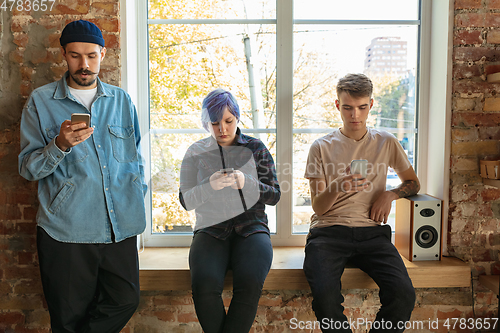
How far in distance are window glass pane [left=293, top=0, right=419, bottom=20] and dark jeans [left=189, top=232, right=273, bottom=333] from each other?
58.1 inches

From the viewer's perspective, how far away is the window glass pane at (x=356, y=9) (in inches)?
90.3

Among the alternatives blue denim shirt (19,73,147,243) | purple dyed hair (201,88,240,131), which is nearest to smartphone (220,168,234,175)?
purple dyed hair (201,88,240,131)

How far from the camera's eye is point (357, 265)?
6.28 ft

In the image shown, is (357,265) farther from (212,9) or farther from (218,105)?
(212,9)

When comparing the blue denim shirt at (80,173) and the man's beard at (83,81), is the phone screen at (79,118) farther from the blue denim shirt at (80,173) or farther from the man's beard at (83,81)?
the man's beard at (83,81)

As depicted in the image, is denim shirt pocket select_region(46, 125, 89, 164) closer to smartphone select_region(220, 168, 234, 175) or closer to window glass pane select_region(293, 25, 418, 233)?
smartphone select_region(220, 168, 234, 175)

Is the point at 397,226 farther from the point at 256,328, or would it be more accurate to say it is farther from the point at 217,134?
the point at 217,134

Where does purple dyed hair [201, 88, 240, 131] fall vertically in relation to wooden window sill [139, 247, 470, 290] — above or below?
above

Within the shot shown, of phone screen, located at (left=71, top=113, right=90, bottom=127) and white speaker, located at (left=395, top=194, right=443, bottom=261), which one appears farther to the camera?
white speaker, located at (left=395, top=194, right=443, bottom=261)

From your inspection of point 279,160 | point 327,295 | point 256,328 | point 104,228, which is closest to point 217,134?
point 279,160

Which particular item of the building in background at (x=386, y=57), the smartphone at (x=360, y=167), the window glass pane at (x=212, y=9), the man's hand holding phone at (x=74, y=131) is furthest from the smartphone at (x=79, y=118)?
the building in background at (x=386, y=57)

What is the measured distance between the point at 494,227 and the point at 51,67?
2797 mm

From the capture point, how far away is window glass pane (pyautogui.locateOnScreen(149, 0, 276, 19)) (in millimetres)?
2273

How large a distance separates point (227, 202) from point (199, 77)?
871 mm
